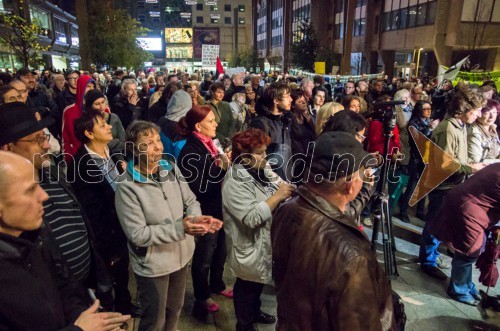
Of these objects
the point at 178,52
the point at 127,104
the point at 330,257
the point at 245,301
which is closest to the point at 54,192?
the point at 245,301

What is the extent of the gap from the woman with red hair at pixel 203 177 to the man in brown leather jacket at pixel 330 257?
1.52 metres

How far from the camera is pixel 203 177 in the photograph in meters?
3.23

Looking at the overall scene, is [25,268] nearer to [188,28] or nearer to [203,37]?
[188,28]

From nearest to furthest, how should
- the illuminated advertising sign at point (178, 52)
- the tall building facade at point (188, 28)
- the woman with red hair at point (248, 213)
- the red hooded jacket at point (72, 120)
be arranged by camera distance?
the woman with red hair at point (248, 213) < the red hooded jacket at point (72, 120) < the tall building facade at point (188, 28) < the illuminated advertising sign at point (178, 52)

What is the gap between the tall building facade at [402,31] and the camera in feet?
74.5

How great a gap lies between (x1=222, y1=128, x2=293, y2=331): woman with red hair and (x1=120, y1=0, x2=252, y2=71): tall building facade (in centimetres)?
7967

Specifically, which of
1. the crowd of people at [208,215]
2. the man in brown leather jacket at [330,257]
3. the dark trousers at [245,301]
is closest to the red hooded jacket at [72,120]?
the crowd of people at [208,215]

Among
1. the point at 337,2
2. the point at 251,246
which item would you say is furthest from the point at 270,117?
the point at 337,2

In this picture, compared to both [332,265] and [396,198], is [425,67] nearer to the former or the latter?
[396,198]

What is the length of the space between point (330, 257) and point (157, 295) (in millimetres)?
1539

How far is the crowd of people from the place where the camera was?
4.97 feet

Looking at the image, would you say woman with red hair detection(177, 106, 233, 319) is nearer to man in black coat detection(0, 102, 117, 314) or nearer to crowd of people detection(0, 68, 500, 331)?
crowd of people detection(0, 68, 500, 331)

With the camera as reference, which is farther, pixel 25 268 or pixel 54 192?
pixel 54 192

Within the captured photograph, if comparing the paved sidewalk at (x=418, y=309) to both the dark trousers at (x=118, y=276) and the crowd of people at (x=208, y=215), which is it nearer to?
the crowd of people at (x=208, y=215)
